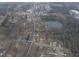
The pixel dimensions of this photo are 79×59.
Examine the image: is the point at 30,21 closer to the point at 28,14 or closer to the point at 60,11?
the point at 28,14

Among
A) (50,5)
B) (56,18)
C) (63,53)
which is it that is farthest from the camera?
(50,5)

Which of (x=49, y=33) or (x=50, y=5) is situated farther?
(x=50, y=5)

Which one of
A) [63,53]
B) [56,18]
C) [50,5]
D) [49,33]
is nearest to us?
[63,53]

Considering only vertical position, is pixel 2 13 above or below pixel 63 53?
above

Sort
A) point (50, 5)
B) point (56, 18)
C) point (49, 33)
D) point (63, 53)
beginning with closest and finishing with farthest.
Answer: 1. point (63, 53)
2. point (49, 33)
3. point (56, 18)
4. point (50, 5)

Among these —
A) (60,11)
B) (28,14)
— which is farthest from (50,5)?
(28,14)

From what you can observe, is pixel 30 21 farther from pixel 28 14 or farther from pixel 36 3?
pixel 36 3

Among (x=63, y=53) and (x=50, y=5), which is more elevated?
(x=50, y=5)

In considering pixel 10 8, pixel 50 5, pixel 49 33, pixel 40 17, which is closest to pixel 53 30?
pixel 49 33

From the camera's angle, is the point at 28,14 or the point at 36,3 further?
the point at 36,3
